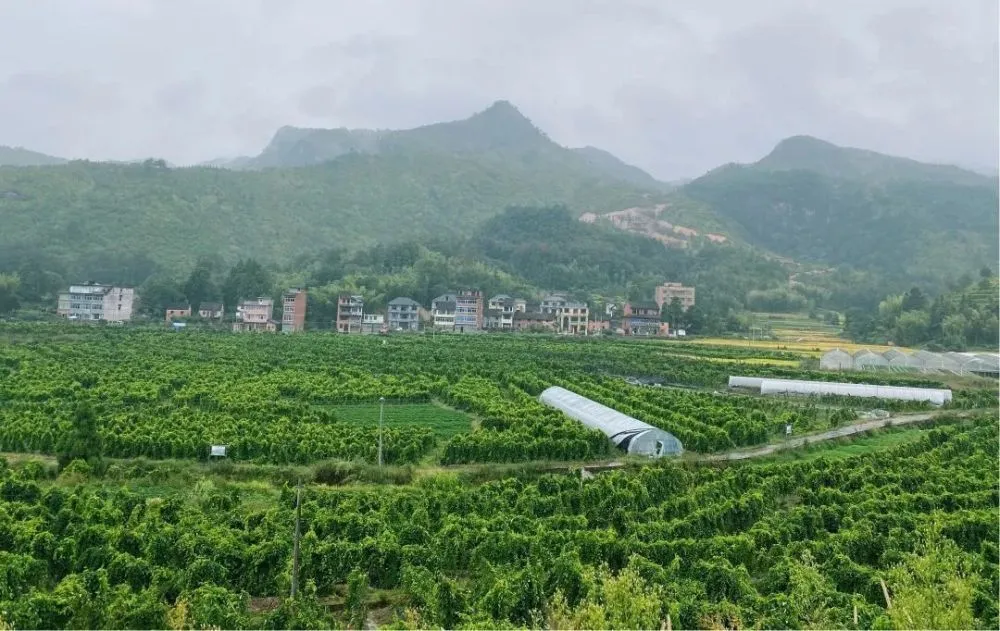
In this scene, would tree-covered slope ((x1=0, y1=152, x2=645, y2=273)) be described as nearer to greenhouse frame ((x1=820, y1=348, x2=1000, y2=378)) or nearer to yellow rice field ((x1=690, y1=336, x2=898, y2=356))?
yellow rice field ((x1=690, y1=336, x2=898, y2=356))

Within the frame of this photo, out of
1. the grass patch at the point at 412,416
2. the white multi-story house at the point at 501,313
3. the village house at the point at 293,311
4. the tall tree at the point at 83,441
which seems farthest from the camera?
the white multi-story house at the point at 501,313

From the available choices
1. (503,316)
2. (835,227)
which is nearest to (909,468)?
(503,316)

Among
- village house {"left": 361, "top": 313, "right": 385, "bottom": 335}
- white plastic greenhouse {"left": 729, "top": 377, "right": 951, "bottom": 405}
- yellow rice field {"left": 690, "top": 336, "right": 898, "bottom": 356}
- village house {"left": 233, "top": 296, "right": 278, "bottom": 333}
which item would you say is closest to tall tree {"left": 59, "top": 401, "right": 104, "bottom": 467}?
white plastic greenhouse {"left": 729, "top": 377, "right": 951, "bottom": 405}

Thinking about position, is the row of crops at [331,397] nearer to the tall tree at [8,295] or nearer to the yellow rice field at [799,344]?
the yellow rice field at [799,344]

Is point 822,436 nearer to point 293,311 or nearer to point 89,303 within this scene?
point 293,311

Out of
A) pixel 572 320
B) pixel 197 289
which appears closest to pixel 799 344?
pixel 572 320

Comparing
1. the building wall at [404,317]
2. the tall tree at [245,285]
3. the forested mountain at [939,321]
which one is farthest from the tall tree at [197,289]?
the forested mountain at [939,321]
